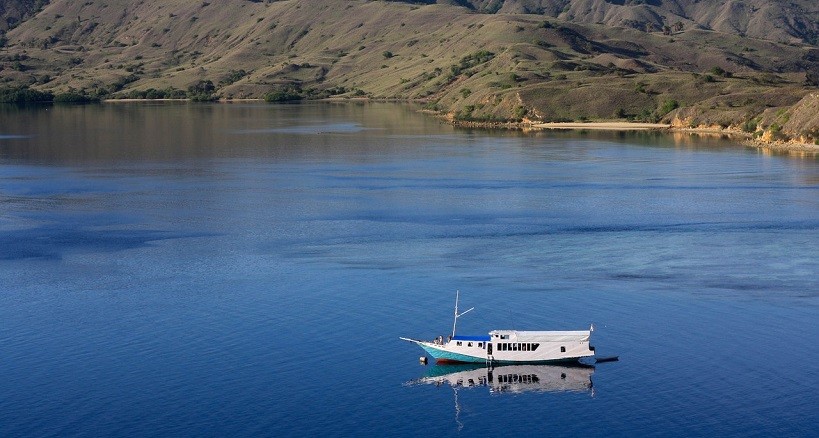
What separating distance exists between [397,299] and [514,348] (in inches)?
425

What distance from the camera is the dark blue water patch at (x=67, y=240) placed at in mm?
68531

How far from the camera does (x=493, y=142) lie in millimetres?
150750

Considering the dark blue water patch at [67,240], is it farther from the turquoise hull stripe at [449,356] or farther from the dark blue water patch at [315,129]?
the dark blue water patch at [315,129]

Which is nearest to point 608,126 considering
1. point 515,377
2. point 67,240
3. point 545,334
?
point 67,240

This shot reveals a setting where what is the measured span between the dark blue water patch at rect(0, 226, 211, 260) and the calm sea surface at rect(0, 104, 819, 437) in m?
0.38

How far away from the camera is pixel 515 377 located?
45.9m

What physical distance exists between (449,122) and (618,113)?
103 ft

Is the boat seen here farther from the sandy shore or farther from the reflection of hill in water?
the sandy shore

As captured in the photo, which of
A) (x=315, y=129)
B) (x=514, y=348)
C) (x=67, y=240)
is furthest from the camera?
(x=315, y=129)

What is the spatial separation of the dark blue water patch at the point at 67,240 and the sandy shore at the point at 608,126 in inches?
4484

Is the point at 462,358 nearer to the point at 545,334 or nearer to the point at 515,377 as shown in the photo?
the point at 515,377

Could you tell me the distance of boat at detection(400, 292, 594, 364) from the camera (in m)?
47.0

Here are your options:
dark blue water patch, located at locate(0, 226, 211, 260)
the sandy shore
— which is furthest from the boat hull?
the sandy shore

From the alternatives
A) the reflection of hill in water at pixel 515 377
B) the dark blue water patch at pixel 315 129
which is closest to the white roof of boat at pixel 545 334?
the reflection of hill in water at pixel 515 377
